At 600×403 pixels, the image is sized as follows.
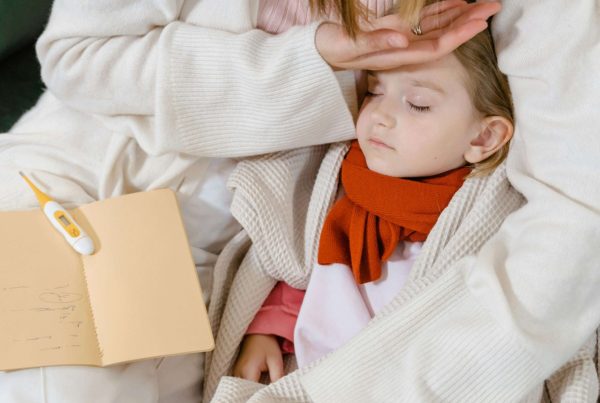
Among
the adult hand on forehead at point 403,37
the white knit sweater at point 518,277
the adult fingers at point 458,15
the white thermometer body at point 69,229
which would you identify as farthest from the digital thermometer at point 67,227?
the adult fingers at point 458,15

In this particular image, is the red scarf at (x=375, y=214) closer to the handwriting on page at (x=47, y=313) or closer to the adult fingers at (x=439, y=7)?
the adult fingers at (x=439, y=7)

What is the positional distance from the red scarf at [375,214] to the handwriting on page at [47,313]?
363 mm

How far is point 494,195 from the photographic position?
3.35 feet

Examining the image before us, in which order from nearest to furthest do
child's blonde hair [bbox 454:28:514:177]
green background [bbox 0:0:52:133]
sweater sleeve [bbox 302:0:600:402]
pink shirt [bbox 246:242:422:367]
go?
sweater sleeve [bbox 302:0:600:402] → child's blonde hair [bbox 454:28:514:177] → pink shirt [bbox 246:242:422:367] → green background [bbox 0:0:52:133]

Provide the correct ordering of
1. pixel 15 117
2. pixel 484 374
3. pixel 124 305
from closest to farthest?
pixel 484 374
pixel 124 305
pixel 15 117

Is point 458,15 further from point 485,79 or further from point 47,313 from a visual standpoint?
point 47,313

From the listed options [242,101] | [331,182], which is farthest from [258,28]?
[331,182]

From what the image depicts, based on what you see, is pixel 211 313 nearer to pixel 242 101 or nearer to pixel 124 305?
pixel 124 305

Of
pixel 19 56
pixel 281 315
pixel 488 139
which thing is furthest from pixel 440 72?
pixel 19 56

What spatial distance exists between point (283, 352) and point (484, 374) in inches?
15.3

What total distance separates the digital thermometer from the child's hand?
0.29 meters

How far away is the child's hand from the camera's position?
3.70 feet

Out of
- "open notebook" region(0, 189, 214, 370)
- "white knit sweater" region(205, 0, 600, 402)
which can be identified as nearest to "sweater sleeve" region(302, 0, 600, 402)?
"white knit sweater" region(205, 0, 600, 402)

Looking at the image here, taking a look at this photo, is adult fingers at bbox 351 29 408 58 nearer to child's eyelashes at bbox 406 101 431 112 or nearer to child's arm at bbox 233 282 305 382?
child's eyelashes at bbox 406 101 431 112
